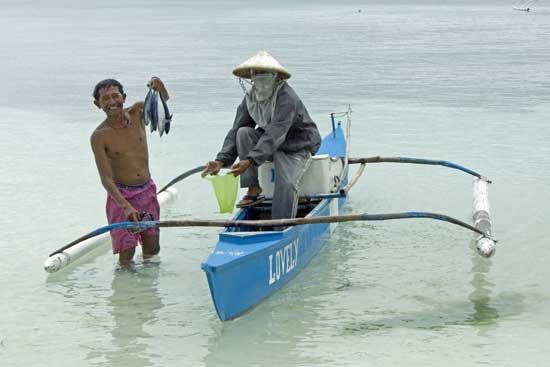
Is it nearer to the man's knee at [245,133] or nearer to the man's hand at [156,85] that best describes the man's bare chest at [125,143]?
the man's hand at [156,85]

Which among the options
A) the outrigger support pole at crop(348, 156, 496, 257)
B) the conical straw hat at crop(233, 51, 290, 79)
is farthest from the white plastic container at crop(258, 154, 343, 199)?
the conical straw hat at crop(233, 51, 290, 79)

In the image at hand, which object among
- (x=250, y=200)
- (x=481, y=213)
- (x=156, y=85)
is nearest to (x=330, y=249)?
(x=250, y=200)

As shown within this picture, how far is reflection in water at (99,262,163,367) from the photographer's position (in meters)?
5.91

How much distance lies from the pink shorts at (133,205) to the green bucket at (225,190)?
0.50 m

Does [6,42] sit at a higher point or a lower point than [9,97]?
higher

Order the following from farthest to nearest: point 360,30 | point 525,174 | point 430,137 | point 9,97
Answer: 1. point 360,30
2. point 9,97
3. point 430,137
4. point 525,174

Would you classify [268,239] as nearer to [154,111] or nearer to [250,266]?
[250,266]

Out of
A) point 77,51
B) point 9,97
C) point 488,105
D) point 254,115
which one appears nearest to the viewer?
point 254,115

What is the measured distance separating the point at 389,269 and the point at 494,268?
2.58ft

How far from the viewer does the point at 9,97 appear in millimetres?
18281

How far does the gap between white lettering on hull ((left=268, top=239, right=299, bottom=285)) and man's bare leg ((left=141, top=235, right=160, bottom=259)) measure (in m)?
1.06

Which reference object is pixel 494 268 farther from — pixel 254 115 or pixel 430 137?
pixel 430 137

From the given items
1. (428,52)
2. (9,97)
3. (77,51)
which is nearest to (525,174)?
(9,97)

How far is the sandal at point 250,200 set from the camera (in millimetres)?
7582
